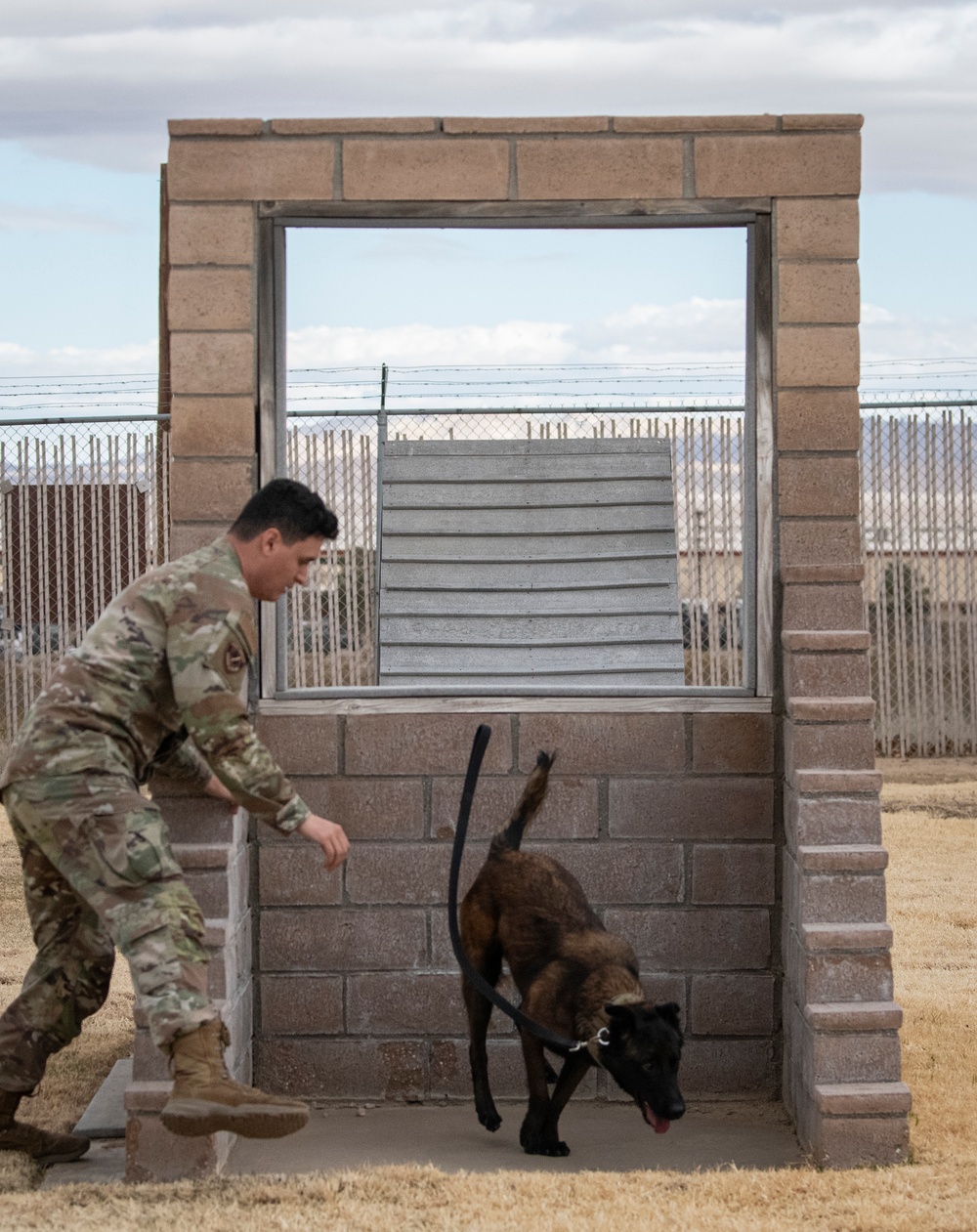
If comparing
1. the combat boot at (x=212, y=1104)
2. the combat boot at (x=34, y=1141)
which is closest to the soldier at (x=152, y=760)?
the combat boot at (x=212, y=1104)

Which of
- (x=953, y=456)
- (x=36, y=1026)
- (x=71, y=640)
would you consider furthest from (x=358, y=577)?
(x=36, y=1026)

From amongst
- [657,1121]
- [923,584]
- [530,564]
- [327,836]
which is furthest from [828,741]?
[923,584]

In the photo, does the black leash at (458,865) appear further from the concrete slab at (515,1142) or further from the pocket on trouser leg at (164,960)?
the pocket on trouser leg at (164,960)

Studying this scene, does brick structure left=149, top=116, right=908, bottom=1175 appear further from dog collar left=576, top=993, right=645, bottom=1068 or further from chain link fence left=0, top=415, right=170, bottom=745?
chain link fence left=0, top=415, right=170, bottom=745

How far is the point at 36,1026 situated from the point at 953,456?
10.3 m

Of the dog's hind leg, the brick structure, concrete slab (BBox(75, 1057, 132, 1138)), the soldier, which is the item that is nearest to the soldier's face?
the soldier

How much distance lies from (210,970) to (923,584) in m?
9.69

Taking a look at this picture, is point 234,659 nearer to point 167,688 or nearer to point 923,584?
point 167,688

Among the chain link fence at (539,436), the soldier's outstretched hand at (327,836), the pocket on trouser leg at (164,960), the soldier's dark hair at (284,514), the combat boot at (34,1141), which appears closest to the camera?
the pocket on trouser leg at (164,960)

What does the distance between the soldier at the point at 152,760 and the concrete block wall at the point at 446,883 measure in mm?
1075

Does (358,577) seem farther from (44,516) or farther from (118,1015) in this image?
(118,1015)

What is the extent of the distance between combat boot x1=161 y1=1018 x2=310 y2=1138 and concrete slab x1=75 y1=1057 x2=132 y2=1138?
1123 mm

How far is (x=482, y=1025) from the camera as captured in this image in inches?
195

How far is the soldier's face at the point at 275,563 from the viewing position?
165 inches
